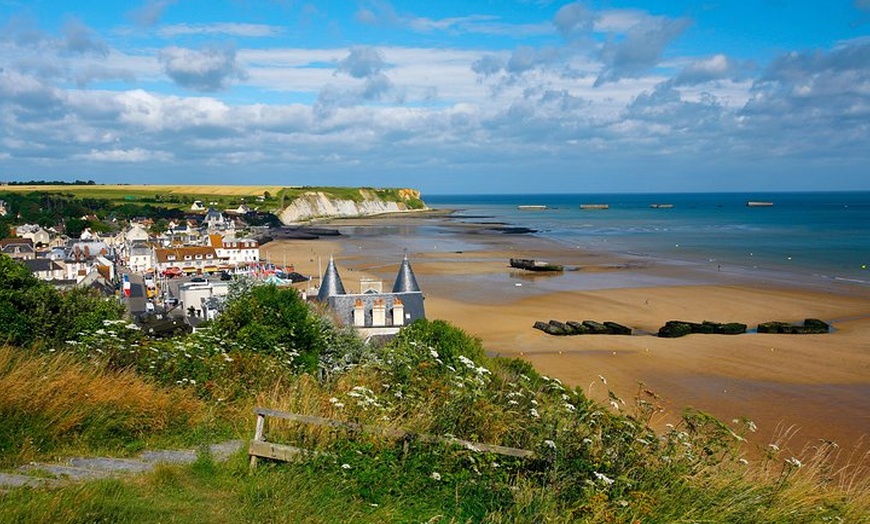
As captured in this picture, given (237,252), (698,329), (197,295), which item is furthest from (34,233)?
(698,329)

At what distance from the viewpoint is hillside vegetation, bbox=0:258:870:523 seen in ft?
17.5

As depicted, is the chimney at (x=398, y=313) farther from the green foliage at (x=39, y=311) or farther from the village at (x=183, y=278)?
the green foliage at (x=39, y=311)

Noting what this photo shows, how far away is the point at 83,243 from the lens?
216 ft

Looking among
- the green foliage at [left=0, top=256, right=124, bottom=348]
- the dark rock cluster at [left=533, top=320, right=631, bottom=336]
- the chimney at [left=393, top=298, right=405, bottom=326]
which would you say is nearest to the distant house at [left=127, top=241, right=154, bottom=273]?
the dark rock cluster at [left=533, top=320, right=631, bottom=336]

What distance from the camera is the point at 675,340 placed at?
32.8 m

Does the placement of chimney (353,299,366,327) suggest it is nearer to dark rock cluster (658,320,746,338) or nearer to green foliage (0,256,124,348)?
green foliage (0,256,124,348)

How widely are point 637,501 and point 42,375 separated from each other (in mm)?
6526

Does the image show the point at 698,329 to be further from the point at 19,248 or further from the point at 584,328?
the point at 19,248

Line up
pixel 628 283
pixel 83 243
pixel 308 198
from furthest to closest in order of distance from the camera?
pixel 308 198 < pixel 83 243 < pixel 628 283

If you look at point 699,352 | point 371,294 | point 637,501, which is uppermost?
point 637,501

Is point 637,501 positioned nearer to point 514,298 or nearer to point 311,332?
point 311,332

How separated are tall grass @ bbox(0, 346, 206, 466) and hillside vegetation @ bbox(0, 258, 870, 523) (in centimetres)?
2

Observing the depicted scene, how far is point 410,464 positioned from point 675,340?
96.7 feet

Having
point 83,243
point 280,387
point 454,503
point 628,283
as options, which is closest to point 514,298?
point 628,283
